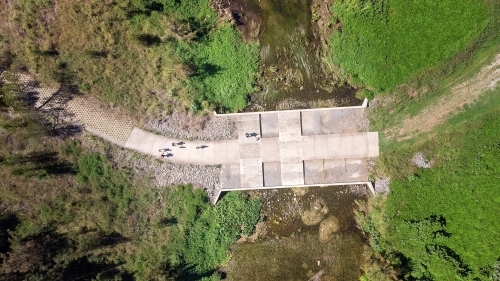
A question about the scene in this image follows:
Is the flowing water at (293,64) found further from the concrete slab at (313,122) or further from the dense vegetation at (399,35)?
the dense vegetation at (399,35)

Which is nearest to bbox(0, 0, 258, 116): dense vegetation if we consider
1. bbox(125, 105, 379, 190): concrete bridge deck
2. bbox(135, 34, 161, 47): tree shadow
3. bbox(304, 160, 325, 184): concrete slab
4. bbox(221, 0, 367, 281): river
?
bbox(135, 34, 161, 47): tree shadow

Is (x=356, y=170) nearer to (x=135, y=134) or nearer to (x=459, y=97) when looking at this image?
(x=459, y=97)

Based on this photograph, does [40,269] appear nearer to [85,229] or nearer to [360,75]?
[85,229]

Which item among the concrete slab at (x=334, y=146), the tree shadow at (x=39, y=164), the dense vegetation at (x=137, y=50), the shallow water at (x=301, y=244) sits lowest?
the shallow water at (x=301, y=244)

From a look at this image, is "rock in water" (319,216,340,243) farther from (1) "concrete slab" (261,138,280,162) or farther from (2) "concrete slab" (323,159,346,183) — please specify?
(1) "concrete slab" (261,138,280,162)

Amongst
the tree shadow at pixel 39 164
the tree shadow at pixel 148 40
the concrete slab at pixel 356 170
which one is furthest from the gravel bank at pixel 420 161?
the tree shadow at pixel 39 164

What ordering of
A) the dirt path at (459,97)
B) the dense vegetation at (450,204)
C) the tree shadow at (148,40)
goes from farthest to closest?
1. the dirt path at (459,97)
2. the dense vegetation at (450,204)
3. the tree shadow at (148,40)
